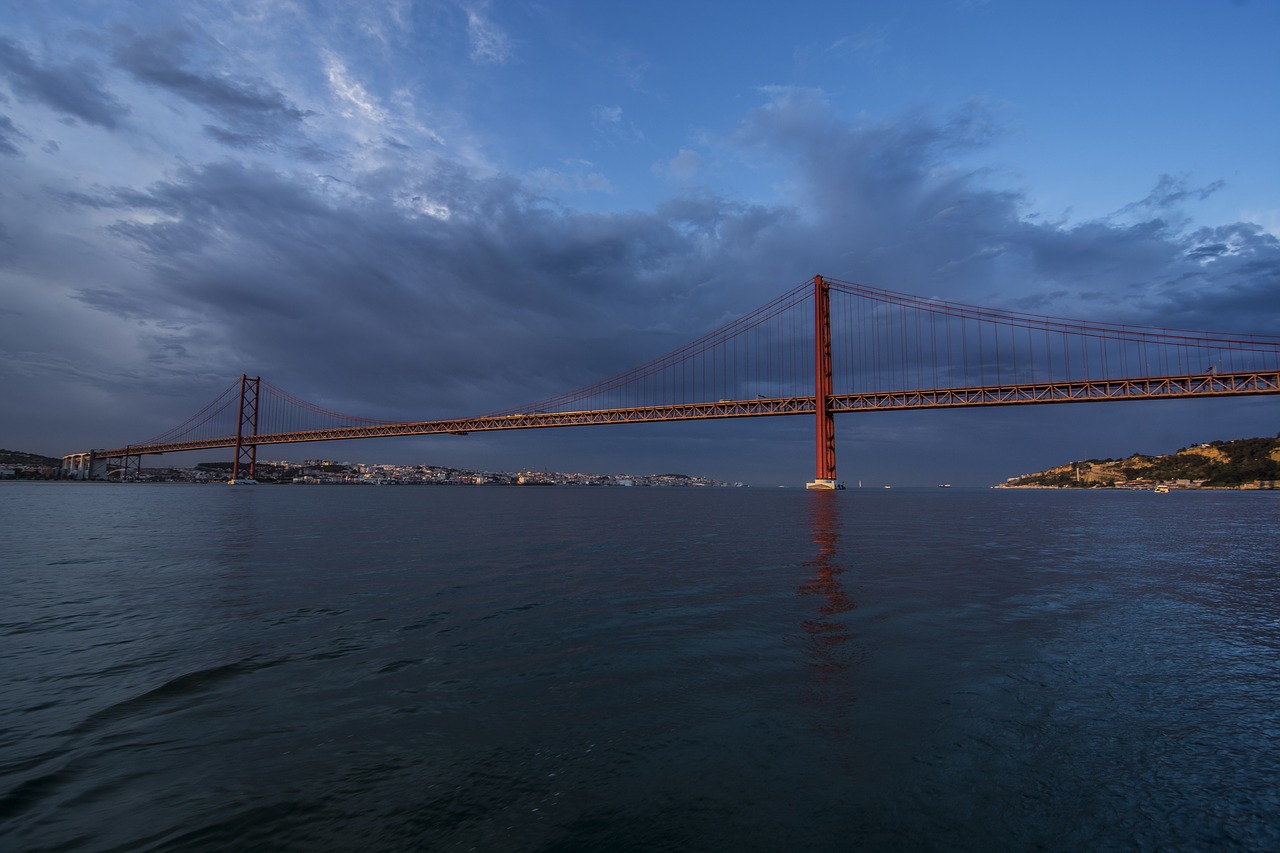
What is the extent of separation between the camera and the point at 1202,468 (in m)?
100

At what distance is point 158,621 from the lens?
23.6 feet

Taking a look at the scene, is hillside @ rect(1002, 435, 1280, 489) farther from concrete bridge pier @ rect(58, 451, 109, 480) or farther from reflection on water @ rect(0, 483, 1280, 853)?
concrete bridge pier @ rect(58, 451, 109, 480)

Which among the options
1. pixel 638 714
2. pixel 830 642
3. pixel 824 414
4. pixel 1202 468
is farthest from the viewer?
pixel 1202 468

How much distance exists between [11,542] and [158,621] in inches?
550

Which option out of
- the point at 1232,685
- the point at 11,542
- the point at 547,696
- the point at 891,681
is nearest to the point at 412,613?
the point at 547,696

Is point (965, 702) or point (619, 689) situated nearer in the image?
point (965, 702)

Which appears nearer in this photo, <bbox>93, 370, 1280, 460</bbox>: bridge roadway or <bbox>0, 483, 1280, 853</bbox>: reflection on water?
<bbox>0, 483, 1280, 853</bbox>: reflection on water

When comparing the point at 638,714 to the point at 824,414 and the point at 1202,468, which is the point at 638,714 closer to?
the point at 824,414

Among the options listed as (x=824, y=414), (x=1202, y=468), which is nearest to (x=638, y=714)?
(x=824, y=414)

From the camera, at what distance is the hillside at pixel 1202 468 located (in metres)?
88.4

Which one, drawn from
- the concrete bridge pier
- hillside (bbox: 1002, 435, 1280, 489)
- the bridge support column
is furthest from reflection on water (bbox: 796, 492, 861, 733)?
the concrete bridge pier

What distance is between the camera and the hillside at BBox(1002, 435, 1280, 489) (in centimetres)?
8838

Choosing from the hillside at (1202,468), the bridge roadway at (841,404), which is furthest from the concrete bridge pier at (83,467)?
the hillside at (1202,468)

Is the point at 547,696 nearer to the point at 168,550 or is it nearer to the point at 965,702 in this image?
the point at 965,702
